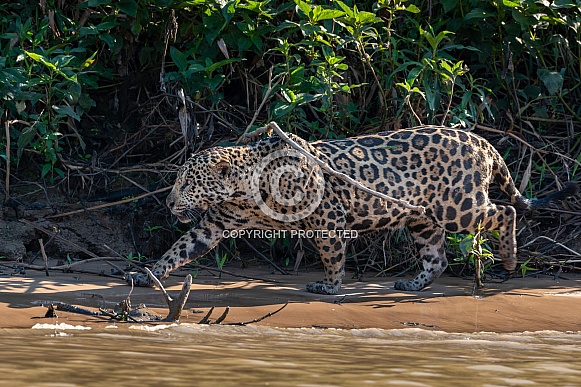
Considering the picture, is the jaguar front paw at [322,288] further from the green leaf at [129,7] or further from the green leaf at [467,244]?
the green leaf at [129,7]

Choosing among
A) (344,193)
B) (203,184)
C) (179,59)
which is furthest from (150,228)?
(344,193)

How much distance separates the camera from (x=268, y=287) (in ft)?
20.9

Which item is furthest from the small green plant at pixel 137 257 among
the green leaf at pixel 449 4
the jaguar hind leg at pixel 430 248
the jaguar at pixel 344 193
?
the green leaf at pixel 449 4

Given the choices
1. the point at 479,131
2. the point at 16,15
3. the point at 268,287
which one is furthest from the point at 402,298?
the point at 16,15

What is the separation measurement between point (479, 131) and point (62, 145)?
11.3 ft

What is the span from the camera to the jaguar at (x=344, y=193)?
640 cm

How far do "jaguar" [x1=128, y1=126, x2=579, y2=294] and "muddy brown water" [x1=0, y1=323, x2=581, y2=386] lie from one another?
1301mm

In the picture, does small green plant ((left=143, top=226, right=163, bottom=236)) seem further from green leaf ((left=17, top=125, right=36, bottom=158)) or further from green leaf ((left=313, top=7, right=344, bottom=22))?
green leaf ((left=313, top=7, right=344, bottom=22))

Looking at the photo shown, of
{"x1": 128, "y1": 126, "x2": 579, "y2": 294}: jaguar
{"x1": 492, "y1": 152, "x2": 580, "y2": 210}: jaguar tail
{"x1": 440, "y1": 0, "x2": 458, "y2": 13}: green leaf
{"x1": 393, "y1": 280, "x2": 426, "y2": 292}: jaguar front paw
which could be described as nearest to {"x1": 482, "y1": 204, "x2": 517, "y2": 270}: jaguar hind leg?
{"x1": 128, "y1": 126, "x2": 579, "y2": 294}: jaguar

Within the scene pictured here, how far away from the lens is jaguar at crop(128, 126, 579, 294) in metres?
6.40

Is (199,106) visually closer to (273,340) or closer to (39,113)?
(39,113)

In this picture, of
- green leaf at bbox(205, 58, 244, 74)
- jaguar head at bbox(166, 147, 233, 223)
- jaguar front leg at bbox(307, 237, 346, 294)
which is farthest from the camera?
green leaf at bbox(205, 58, 244, 74)

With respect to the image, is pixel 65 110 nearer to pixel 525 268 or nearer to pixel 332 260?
pixel 332 260

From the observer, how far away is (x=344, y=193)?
654 centimetres
